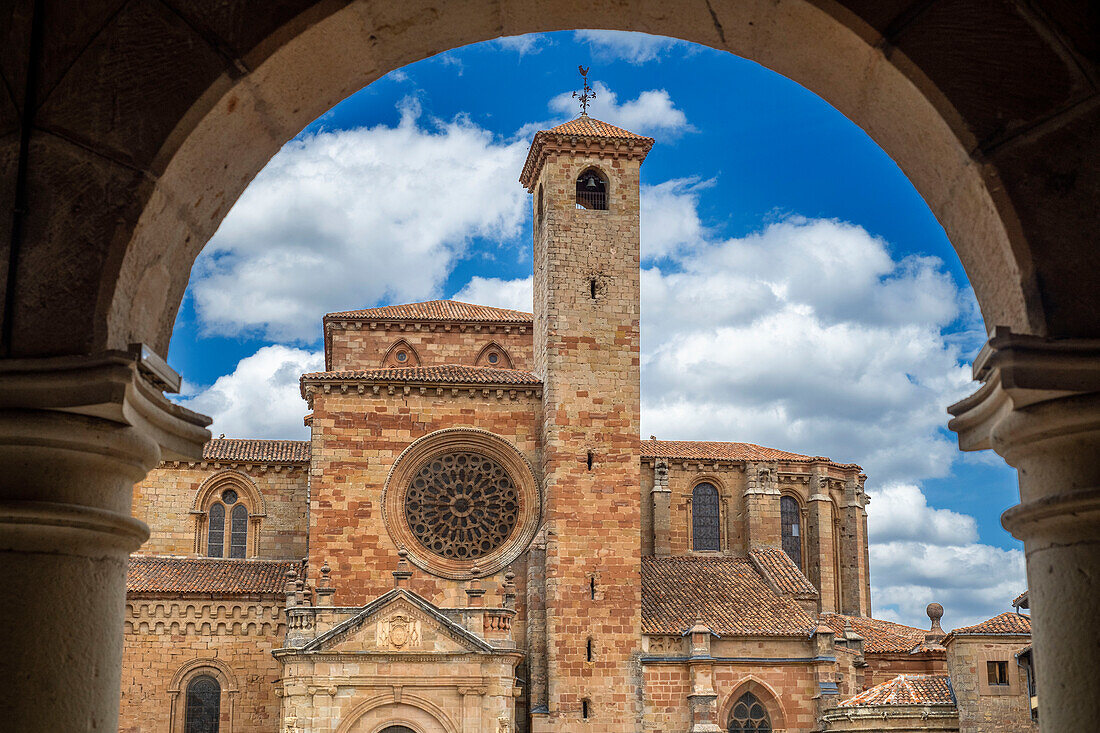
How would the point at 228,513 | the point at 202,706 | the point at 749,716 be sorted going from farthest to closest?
1. the point at 228,513
2. the point at 202,706
3. the point at 749,716

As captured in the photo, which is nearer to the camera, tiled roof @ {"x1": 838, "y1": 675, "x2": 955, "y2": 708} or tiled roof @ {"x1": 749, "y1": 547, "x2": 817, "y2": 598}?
tiled roof @ {"x1": 838, "y1": 675, "x2": 955, "y2": 708}

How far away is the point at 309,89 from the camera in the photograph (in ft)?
16.1

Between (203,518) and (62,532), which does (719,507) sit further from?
(62,532)

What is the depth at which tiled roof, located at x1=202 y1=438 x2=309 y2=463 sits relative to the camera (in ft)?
124

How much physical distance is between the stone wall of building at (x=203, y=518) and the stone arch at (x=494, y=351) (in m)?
6.95

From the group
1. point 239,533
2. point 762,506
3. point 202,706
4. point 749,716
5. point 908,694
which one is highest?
point 762,506

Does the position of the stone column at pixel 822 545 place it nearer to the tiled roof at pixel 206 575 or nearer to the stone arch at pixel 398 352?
the stone arch at pixel 398 352

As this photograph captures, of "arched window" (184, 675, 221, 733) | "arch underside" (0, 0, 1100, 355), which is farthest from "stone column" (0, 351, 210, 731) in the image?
"arched window" (184, 675, 221, 733)

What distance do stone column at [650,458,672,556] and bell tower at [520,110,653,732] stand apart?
20.9 feet

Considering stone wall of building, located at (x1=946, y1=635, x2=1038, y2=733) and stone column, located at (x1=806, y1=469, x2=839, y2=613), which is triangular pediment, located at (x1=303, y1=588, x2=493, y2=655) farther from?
stone column, located at (x1=806, y1=469, x2=839, y2=613)

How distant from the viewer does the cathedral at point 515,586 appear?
28.5 meters

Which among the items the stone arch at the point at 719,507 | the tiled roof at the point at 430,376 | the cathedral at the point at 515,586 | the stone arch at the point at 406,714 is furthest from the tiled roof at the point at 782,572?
the stone arch at the point at 406,714

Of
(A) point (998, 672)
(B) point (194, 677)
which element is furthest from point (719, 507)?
(B) point (194, 677)

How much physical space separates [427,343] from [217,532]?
896 cm
